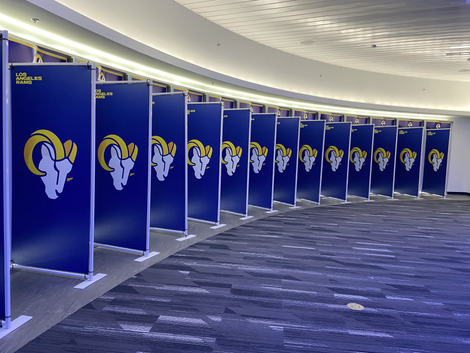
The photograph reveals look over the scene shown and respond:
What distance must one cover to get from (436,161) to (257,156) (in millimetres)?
7114

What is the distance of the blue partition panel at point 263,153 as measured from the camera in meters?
6.97

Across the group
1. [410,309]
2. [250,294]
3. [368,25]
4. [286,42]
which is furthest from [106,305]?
[286,42]

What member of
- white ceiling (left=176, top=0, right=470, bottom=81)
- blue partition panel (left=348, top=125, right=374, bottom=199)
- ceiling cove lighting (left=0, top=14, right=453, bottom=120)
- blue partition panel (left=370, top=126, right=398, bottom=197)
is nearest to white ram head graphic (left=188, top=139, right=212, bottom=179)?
ceiling cove lighting (left=0, top=14, right=453, bottom=120)

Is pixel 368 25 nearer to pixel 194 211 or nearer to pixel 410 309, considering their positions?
pixel 194 211

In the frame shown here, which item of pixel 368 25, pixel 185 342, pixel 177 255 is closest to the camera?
pixel 185 342

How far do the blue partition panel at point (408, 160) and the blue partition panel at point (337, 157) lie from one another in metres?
2.75

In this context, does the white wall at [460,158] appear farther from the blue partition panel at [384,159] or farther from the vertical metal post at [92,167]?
the vertical metal post at [92,167]

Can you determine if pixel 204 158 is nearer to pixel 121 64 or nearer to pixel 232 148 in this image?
pixel 232 148

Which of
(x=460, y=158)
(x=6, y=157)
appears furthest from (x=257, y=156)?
(x=460, y=158)

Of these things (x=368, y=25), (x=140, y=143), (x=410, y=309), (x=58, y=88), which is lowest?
(x=410, y=309)

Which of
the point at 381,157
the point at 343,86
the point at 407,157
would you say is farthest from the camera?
the point at 407,157

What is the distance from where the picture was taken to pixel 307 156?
27.6ft

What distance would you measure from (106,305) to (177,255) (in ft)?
4.61

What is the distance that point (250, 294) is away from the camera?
3205 mm
